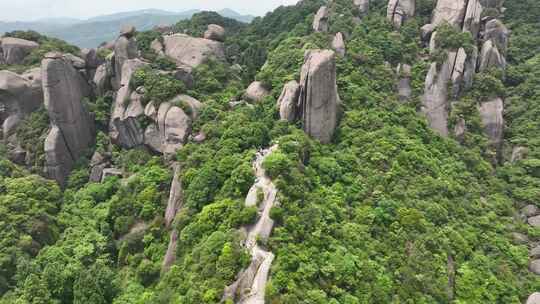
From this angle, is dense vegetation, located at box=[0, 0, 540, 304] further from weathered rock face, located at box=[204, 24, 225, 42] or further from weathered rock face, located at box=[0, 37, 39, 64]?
weathered rock face, located at box=[204, 24, 225, 42]

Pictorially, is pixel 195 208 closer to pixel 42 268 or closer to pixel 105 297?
pixel 105 297

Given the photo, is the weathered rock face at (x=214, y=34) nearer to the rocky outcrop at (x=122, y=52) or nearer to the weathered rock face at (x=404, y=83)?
the rocky outcrop at (x=122, y=52)

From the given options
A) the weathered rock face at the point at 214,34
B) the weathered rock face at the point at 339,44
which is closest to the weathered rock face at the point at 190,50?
the weathered rock face at the point at 214,34

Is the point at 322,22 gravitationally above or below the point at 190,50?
above

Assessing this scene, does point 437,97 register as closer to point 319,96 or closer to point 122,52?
point 319,96

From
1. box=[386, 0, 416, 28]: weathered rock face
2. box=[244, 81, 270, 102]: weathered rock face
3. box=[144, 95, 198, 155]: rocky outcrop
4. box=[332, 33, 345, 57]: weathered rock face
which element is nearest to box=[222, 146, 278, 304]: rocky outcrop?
box=[144, 95, 198, 155]: rocky outcrop

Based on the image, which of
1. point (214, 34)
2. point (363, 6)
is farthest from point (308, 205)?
point (363, 6)

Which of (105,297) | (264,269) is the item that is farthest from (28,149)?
(264,269)
